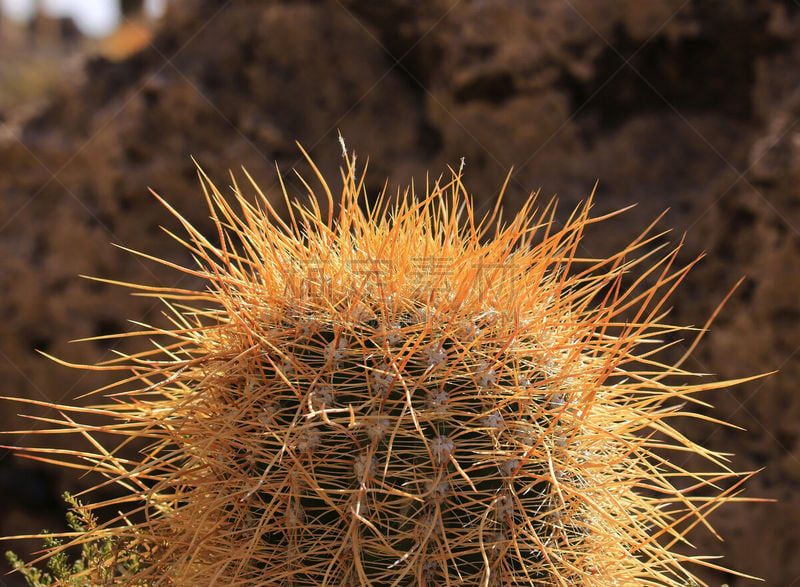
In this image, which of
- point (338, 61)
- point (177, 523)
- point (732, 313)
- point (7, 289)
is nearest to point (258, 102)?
point (338, 61)

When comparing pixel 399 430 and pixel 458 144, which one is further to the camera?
pixel 458 144

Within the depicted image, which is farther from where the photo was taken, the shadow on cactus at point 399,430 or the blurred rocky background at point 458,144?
the blurred rocky background at point 458,144

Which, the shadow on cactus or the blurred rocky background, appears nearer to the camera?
the shadow on cactus

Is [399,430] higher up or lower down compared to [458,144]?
higher up
